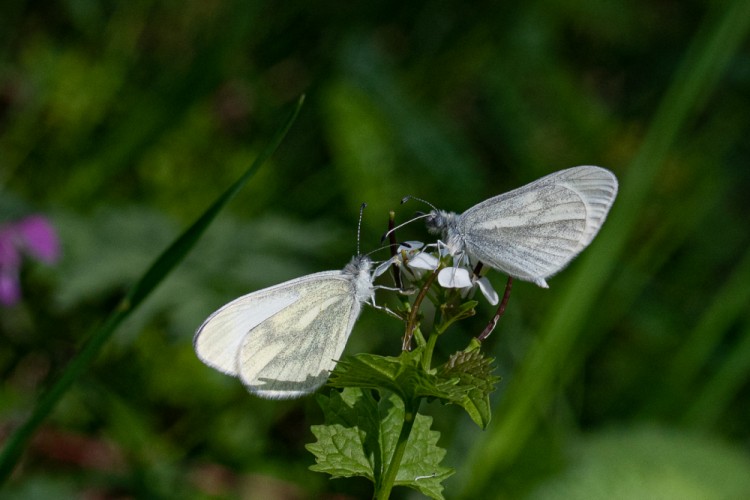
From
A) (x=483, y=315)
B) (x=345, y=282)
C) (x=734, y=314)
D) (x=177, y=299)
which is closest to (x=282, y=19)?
(x=483, y=315)

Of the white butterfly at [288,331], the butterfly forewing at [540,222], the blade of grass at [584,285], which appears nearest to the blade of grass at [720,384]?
the blade of grass at [584,285]

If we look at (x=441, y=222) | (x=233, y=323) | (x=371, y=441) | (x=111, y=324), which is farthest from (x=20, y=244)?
(x=371, y=441)

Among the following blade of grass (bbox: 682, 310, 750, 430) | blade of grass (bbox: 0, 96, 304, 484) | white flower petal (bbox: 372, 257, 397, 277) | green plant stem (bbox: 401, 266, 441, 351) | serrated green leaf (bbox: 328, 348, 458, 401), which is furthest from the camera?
blade of grass (bbox: 682, 310, 750, 430)

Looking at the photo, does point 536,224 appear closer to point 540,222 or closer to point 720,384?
point 540,222

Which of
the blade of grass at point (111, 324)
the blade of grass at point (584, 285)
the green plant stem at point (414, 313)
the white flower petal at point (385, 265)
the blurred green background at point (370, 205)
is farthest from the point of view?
the blurred green background at point (370, 205)

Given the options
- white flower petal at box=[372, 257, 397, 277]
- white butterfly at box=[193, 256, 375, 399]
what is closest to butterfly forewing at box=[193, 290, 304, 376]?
white butterfly at box=[193, 256, 375, 399]

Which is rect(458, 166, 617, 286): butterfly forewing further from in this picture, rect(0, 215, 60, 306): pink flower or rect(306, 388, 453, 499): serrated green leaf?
rect(0, 215, 60, 306): pink flower

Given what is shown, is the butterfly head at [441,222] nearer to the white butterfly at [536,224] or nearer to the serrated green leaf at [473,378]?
the white butterfly at [536,224]
